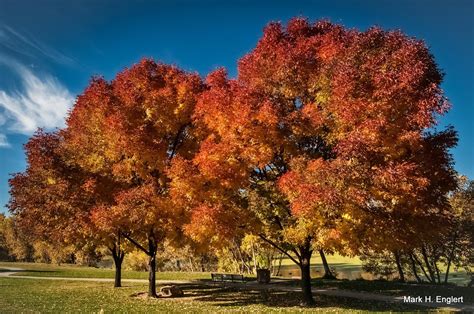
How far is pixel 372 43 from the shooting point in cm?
2041

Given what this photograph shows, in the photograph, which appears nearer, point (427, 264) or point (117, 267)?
point (117, 267)

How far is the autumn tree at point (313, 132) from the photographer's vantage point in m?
17.1

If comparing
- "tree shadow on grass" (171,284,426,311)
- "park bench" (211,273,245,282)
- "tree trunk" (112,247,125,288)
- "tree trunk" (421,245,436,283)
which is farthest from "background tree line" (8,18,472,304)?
"tree trunk" (421,245,436,283)

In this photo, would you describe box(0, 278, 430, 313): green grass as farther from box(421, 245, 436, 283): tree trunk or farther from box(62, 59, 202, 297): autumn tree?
box(421, 245, 436, 283): tree trunk

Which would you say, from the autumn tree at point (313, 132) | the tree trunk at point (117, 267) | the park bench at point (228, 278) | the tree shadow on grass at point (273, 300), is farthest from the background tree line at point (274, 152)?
the park bench at point (228, 278)

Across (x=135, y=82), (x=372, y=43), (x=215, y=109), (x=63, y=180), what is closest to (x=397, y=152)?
(x=372, y=43)

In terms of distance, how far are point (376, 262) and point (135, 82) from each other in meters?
32.9

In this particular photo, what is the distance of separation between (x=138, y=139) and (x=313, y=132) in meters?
10.1

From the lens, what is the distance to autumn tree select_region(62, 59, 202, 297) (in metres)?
23.5

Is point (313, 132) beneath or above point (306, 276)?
above

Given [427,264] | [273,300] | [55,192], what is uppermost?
[55,192]

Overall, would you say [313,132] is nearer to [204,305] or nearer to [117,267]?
[204,305]

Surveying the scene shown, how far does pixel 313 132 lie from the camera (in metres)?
20.3

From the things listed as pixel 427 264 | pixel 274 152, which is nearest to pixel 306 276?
pixel 274 152
